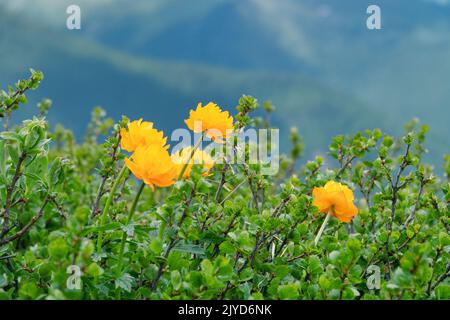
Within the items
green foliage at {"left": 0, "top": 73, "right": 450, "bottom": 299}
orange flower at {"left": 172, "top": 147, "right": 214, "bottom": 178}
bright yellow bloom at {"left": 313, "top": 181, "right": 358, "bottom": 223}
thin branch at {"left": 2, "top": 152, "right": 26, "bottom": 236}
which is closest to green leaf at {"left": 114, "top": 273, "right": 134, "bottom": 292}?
green foliage at {"left": 0, "top": 73, "right": 450, "bottom": 299}

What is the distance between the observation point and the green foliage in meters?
1.04

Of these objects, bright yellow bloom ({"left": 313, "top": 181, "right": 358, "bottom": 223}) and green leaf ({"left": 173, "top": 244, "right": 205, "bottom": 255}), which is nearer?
green leaf ({"left": 173, "top": 244, "right": 205, "bottom": 255})

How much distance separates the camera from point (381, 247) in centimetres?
142

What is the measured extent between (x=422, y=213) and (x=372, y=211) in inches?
6.5

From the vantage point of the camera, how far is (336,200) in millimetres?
1371

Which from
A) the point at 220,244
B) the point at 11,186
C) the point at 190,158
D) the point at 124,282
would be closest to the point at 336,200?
the point at 220,244

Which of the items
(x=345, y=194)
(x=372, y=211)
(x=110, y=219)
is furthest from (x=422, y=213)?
(x=110, y=219)

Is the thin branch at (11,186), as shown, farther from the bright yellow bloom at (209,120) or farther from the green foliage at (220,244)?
the bright yellow bloom at (209,120)

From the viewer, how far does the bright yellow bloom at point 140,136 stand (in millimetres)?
1165

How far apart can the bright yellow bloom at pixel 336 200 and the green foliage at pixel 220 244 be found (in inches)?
1.7

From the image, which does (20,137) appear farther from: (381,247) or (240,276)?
(381,247)

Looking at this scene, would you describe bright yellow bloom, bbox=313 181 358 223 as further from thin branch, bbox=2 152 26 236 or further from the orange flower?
thin branch, bbox=2 152 26 236

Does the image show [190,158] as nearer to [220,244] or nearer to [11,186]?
[220,244]

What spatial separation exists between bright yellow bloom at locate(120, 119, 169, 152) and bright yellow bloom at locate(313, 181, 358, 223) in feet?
1.40
